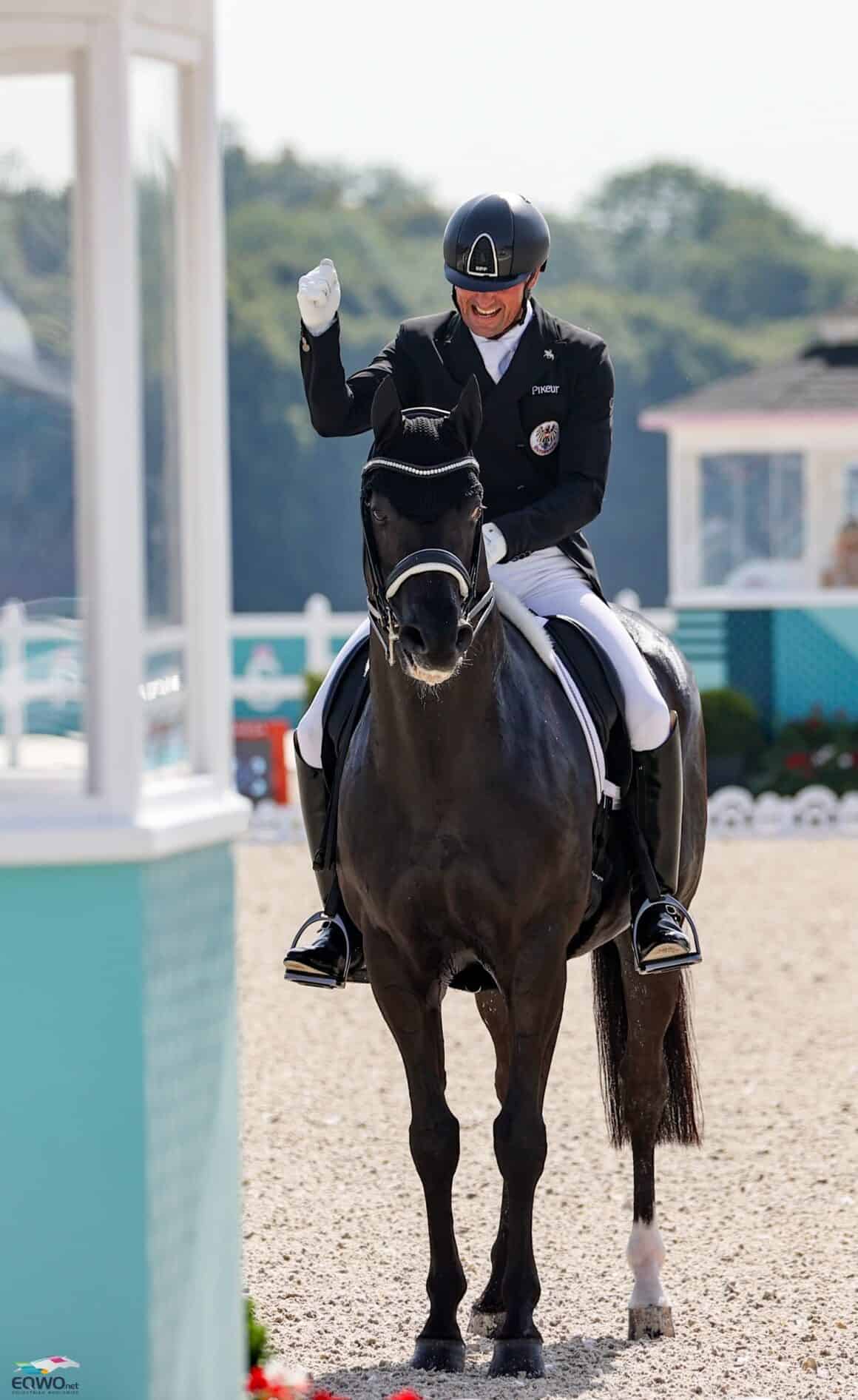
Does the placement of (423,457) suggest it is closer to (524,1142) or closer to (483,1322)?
(524,1142)

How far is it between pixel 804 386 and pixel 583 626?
16769 mm

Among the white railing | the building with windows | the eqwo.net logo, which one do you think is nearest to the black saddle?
the white railing

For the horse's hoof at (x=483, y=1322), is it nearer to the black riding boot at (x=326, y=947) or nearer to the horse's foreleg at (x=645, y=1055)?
the horse's foreleg at (x=645, y=1055)

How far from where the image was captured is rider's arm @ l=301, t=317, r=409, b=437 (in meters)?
5.38

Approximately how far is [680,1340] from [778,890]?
9193 millimetres

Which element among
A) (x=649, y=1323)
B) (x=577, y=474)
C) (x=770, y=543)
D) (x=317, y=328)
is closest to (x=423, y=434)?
(x=317, y=328)

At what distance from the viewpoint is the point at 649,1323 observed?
227 inches

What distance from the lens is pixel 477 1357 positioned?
5.46 m

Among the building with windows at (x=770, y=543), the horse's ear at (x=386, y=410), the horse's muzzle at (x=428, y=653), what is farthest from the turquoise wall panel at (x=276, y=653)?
the horse's muzzle at (x=428, y=653)

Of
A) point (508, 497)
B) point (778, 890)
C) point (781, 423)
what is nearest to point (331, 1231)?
point (508, 497)

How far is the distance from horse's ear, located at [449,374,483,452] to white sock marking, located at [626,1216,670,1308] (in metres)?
2.18

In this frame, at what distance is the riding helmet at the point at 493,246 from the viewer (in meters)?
5.50

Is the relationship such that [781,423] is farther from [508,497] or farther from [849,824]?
[508,497]

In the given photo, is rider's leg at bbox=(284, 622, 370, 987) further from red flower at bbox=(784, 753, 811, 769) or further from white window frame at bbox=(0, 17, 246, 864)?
red flower at bbox=(784, 753, 811, 769)
